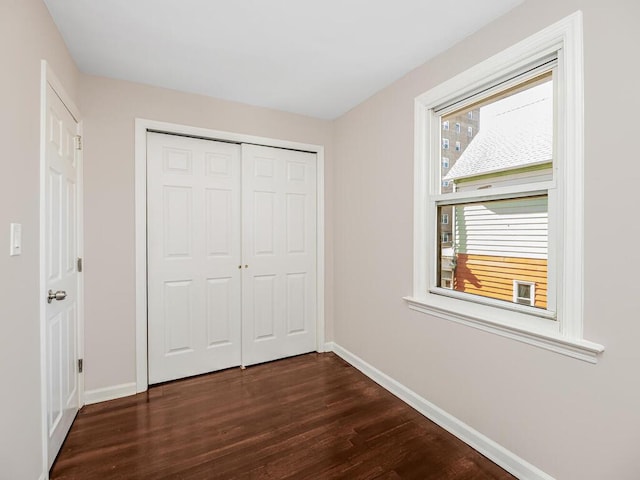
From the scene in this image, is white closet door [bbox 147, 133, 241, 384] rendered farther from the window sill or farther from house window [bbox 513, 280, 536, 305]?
house window [bbox 513, 280, 536, 305]

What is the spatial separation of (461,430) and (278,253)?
2073mm

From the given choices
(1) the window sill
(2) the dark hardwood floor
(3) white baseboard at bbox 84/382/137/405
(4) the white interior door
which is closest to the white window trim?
(1) the window sill

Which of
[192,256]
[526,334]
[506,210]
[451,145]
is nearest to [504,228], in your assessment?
[506,210]

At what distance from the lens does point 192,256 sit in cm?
273

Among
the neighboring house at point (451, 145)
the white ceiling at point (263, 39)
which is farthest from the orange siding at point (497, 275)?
the white ceiling at point (263, 39)

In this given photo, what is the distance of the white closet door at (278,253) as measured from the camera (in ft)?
9.75

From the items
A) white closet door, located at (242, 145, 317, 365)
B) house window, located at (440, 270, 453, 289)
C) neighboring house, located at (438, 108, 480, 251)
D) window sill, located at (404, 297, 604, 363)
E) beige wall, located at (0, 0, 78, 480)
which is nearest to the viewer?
beige wall, located at (0, 0, 78, 480)

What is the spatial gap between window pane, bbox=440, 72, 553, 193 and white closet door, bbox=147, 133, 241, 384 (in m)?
1.92

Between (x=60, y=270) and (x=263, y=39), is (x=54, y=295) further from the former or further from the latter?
(x=263, y=39)

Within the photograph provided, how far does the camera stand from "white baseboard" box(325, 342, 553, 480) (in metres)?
1.61

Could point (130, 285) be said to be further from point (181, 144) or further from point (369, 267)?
point (369, 267)

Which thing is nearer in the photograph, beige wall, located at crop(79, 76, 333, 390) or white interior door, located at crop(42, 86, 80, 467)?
white interior door, located at crop(42, 86, 80, 467)

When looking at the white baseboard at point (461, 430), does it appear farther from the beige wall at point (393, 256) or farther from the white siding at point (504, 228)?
the white siding at point (504, 228)

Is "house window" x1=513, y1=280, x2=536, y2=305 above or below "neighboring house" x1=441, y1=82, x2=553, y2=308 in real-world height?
below
